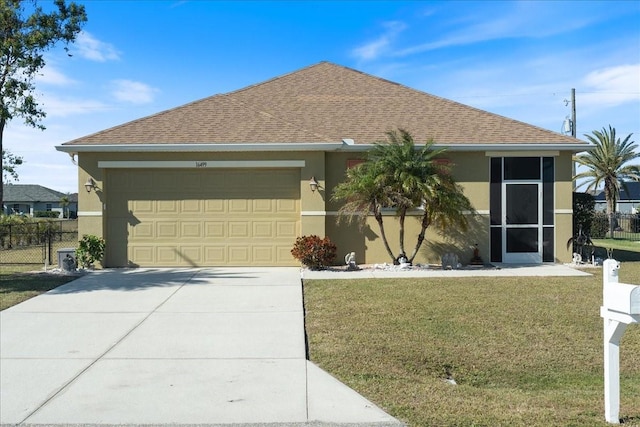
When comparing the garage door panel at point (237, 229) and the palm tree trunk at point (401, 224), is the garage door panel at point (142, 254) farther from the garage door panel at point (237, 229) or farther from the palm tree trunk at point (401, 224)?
the palm tree trunk at point (401, 224)

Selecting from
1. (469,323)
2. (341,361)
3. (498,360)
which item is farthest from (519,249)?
(341,361)

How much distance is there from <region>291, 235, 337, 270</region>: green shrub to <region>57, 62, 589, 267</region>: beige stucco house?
511mm

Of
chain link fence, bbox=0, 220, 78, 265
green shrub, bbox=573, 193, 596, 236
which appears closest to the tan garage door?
chain link fence, bbox=0, 220, 78, 265

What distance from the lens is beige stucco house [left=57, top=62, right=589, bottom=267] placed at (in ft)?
45.3

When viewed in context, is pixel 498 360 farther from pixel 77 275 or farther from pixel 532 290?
pixel 77 275

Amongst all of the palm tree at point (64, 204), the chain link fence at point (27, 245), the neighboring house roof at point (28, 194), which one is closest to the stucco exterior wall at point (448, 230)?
Answer: the chain link fence at point (27, 245)

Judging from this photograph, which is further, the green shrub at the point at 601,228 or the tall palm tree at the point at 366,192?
the green shrub at the point at 601,228

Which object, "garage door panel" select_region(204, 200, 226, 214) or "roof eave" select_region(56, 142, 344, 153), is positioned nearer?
"roof eave" select_region(56, 142, 344, 153)

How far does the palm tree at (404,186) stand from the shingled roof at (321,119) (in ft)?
4.82

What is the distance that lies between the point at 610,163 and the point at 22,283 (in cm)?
3465

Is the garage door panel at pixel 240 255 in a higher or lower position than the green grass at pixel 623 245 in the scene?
higher

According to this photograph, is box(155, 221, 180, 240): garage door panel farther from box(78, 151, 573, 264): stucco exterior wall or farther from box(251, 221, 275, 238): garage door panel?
box(78, 151, 573, 264): stucco exterior wall

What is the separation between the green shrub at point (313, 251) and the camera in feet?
43.4

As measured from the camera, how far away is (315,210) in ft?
45.2
